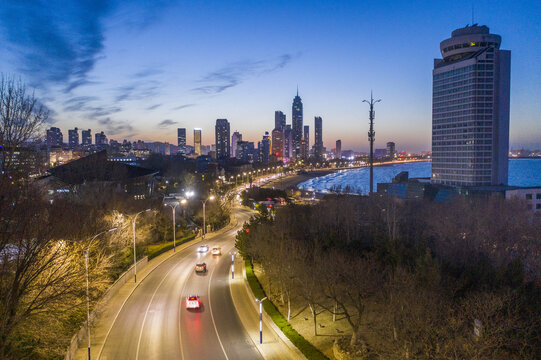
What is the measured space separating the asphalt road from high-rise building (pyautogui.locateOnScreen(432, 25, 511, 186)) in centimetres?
6543

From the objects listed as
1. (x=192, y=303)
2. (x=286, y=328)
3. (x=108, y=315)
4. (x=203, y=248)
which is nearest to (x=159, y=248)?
(x=203, y=248)

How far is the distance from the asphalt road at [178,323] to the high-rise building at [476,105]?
6543 centimetres

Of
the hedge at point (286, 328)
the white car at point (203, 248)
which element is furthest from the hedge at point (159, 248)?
the hedge at point (286, 328)

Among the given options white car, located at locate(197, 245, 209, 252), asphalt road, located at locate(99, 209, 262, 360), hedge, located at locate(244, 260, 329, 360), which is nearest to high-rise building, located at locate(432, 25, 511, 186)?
white car, located at locate(197, 245, 209, 252)

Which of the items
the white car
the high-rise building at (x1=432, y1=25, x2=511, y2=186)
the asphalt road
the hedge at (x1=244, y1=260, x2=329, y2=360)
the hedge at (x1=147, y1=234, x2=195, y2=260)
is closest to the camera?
the hedge at (x1=244, y1=260, x2=329, y2=360)

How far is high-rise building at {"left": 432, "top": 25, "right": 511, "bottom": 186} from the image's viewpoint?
243 ft

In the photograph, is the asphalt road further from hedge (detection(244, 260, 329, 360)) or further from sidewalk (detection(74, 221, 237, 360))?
hedge (detection(244, 260, 329, 360))

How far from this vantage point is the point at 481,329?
12.5 m

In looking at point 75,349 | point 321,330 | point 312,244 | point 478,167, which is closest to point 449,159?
point 478,167

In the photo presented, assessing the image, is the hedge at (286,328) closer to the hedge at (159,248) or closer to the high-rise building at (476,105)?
the hedge at (159,248)

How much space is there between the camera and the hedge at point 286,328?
1692 centimetres

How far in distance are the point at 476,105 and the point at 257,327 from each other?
236 ft

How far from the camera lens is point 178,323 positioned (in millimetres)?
20688

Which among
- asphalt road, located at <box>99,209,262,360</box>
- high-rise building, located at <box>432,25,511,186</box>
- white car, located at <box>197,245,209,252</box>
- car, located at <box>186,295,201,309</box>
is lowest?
white car, located at <box>197,245,209,252</box>
